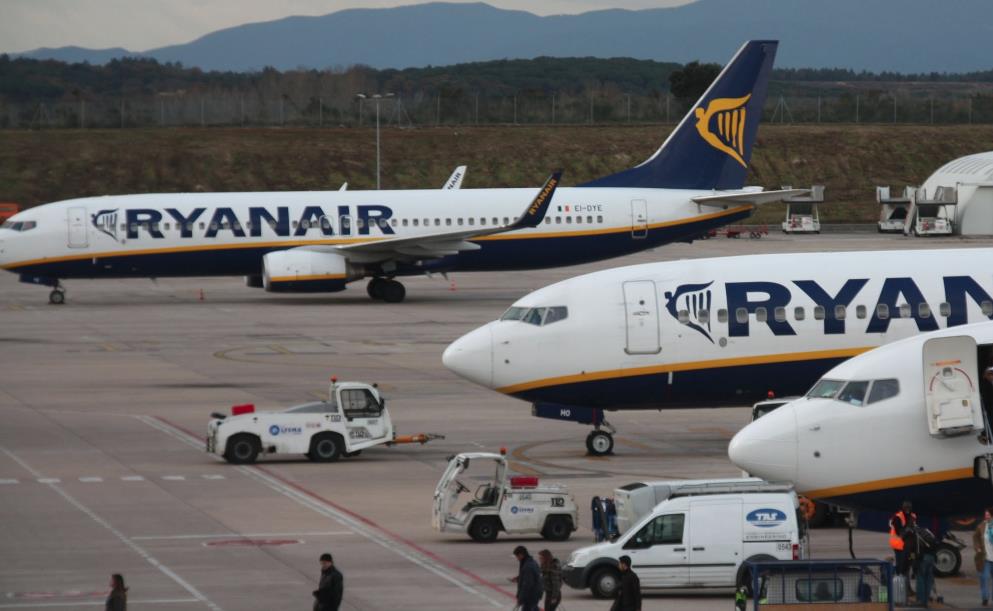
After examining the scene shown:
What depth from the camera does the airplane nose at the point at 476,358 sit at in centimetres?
3606

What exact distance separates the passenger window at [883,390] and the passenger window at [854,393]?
12 centimetres

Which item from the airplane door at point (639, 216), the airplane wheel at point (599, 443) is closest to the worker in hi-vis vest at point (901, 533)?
the airplane wheel at point (599, 443)

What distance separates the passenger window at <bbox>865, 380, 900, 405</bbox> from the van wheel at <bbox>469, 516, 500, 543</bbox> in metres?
7.03

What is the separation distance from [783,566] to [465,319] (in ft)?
136

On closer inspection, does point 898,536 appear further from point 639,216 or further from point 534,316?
point 639,216

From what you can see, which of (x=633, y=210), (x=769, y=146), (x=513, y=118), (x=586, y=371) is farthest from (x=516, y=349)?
(x=513, y=118)

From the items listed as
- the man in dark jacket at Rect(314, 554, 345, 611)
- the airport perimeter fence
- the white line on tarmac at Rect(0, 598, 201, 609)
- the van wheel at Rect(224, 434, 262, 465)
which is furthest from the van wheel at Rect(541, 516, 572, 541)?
the airport perimeter fence

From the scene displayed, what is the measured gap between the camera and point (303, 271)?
66.7 m

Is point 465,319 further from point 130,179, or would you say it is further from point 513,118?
point 513,118

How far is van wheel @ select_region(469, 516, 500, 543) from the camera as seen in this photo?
28938mm

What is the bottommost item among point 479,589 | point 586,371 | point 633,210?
point 479,589

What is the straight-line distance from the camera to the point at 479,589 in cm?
2522

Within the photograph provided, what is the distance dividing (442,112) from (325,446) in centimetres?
11998

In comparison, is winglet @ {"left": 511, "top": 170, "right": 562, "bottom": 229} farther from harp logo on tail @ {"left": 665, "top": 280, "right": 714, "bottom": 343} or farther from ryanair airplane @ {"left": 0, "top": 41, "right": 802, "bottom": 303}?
harp logo on tail @ {"left": 665, "top": 280, "right": 714, "bottom": 343}
